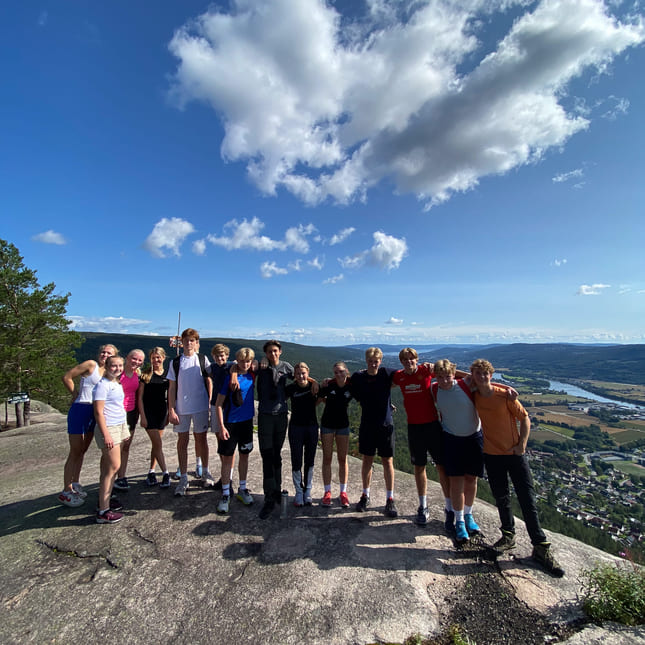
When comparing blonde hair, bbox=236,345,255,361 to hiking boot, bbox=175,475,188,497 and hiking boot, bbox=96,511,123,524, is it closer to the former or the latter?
hiking boot, bbox=175,475,188,497

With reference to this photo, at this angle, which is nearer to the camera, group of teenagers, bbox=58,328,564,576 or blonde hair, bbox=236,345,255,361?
group of teenagers, bbox=58,328,564,576

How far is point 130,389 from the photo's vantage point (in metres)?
6.28

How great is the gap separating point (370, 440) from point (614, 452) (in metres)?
86.9

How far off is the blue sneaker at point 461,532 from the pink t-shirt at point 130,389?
20.8 feet

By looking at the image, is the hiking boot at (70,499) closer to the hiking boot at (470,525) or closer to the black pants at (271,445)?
the black pants at (271,445)

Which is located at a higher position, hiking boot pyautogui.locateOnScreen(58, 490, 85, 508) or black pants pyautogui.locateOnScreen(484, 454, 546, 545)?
black pants pyautogui.locateOnScreen(484, 454, 546, 545)

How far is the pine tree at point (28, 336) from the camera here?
737 inches

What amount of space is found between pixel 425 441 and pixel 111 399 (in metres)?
5.45

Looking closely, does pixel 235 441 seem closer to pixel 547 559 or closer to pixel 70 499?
pixel 70 499

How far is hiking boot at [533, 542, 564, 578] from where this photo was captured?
410 cm

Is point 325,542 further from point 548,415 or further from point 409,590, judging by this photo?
point 548,415

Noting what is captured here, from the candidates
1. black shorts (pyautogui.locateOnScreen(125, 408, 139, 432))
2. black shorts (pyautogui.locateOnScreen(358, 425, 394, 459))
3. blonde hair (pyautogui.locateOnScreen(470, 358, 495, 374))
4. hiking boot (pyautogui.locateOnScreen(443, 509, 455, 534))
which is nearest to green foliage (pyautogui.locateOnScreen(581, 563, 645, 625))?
hiking boot (pyautogui.locateOnScreen(443, 509, 455, 534))

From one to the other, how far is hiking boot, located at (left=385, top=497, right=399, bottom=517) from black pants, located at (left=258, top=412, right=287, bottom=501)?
201 cm

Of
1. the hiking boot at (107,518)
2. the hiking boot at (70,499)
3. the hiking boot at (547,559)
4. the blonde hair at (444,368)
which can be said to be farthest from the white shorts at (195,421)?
the hiking boot at (547,559)
